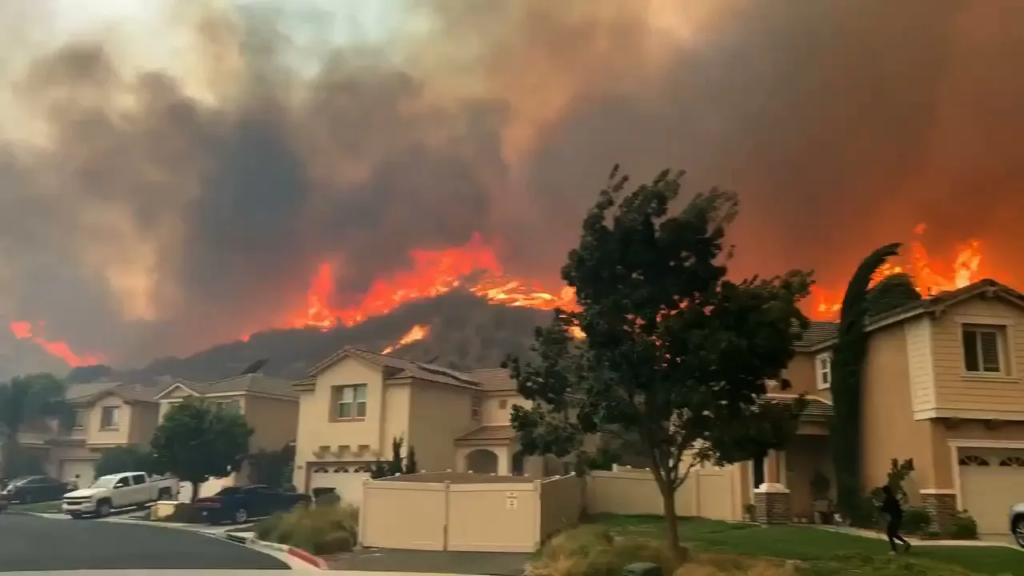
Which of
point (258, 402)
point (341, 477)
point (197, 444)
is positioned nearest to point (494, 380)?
point (341, 477)

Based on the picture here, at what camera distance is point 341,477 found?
40.7 m

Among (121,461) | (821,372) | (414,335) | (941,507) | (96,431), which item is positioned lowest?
(941,507)

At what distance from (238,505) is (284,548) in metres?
11.3

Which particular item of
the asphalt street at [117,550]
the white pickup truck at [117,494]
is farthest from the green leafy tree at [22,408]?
the asphalt street at [117,550]

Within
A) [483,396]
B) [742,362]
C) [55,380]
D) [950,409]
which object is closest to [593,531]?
[742,362]

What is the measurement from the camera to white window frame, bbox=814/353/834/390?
29625mm

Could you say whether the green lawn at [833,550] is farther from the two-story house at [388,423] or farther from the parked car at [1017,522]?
the two-story house at [388,423]

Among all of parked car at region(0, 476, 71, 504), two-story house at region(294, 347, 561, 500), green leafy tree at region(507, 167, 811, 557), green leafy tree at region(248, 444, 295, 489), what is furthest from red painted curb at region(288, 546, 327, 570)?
parked car at region(0, 476, 71, 504)

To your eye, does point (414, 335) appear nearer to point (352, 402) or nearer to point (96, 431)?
point (96, 431)

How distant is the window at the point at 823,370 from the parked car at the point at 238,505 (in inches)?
874

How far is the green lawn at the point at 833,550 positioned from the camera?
1599 cm

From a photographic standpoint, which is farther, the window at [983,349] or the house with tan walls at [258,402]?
the house with tan walls at [258,402]

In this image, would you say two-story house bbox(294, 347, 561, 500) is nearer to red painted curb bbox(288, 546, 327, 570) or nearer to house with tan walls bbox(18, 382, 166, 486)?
red painted curb bbox(288, 546, 327, 570)

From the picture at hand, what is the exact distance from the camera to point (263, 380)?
52.5 metres
